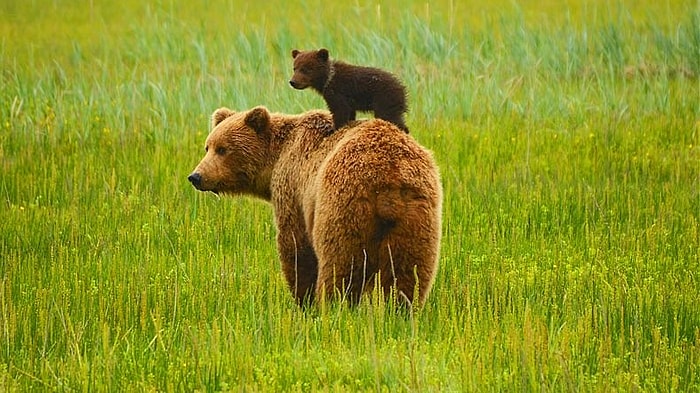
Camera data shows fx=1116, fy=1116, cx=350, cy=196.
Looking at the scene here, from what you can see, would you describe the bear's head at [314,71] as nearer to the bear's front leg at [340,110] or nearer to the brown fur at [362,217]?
the bear's front leg at [340,110]

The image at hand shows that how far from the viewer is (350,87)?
6.92 meters

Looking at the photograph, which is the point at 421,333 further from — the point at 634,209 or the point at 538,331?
the point at 634,209

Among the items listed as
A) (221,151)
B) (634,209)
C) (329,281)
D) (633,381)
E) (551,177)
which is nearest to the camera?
(633,381)

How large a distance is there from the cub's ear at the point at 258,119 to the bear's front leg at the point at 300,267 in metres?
0.81

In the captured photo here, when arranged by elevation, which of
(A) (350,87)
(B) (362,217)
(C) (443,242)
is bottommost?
(C) (443,242)

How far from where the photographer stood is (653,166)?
31.1 ft

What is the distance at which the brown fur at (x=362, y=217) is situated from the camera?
5.51m

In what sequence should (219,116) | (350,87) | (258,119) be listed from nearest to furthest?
(258,119) → (350,87) → (219,116)

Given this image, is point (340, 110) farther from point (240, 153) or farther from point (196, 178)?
point (196, 178)

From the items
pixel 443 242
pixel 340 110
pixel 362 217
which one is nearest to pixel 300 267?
pixel 362 217

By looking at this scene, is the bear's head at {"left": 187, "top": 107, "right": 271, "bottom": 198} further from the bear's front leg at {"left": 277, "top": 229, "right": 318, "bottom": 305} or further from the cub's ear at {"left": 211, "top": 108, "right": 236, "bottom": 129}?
the bear's front leg at {"left": 277, "top": 229, "right": 318, "bottom": 305}

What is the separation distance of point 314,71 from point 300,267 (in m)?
1.53

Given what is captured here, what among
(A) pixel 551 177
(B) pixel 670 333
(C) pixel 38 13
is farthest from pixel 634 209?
(C) pixel 38 13

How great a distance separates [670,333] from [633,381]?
48.2 inches
